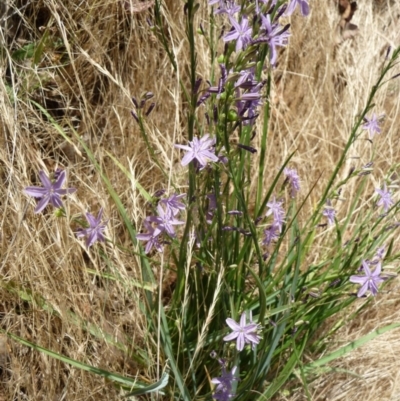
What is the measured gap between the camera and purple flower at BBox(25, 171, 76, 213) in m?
1.14

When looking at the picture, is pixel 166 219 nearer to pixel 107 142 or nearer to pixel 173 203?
pixel 173 203

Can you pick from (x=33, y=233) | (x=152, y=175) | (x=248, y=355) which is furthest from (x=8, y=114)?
(x=248, y=355)

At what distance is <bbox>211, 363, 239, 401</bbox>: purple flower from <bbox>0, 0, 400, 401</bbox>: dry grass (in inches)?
6.5

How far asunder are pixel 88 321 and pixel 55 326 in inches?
4.6

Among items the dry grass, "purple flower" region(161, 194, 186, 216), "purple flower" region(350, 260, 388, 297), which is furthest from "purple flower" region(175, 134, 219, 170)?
"purple flower" region(350, 260, 388, 297)

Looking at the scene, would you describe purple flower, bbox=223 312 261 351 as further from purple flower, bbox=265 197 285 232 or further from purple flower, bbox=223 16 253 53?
purple flower, bbox=223 16 253 53

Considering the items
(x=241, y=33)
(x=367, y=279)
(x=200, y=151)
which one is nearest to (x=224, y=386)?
(x=367, y=279)

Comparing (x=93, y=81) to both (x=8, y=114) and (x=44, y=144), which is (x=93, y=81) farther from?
(x=8, y=114)

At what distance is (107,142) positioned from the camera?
82.1 inches

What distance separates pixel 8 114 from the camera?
167cm

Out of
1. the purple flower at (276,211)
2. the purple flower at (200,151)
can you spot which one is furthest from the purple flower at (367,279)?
the purple flower at (200,151)

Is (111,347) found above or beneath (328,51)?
beneath

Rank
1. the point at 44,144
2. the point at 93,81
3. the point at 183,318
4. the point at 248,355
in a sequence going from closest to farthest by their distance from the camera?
the point at 183,318 < the point at 248,355 < the point at 44,144 < the point at 93,81

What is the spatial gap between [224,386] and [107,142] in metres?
0.97
